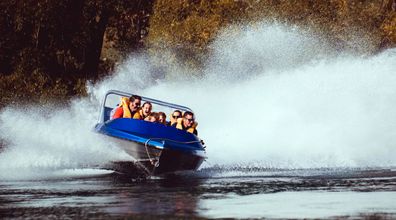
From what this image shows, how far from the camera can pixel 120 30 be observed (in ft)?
182

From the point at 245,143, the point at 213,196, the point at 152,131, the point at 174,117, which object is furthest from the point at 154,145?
the point at 245,143

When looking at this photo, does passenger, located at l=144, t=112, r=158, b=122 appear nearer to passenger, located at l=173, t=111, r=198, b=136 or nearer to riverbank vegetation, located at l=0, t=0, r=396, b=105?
passenger, located at l=173, t=111, r=198, b=136

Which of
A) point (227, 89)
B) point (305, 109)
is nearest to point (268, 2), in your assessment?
point (227, 89)

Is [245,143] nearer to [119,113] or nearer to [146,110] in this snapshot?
[146,110]

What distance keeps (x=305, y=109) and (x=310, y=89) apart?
1610 mm

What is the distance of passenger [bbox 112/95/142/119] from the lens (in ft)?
95.0

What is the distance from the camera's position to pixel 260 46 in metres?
53.0

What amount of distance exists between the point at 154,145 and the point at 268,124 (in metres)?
9.98

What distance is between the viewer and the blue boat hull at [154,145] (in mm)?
27375

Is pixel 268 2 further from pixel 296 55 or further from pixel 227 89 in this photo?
pixel 227 89

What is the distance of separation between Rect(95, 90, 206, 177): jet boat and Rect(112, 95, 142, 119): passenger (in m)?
0.45

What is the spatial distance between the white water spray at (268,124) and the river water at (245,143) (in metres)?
0.05

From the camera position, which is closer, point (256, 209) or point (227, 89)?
point (256, 209)

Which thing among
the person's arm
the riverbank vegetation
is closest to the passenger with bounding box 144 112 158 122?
the person's arm
